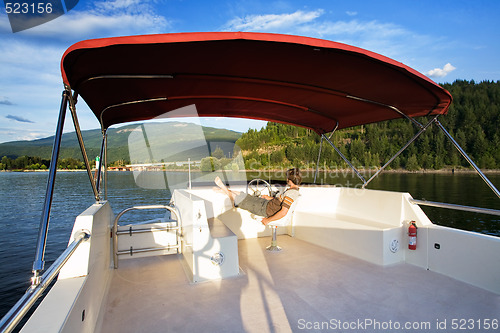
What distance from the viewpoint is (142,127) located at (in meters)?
4.21

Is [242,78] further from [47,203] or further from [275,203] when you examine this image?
[47,203]

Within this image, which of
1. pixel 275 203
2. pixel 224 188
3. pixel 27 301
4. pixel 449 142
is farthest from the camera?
pixel 449 142

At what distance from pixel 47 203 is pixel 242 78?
1.93 meters

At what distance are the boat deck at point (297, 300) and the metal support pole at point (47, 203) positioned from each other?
1044mm

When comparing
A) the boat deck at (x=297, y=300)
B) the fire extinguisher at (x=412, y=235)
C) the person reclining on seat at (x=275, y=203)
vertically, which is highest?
the person reclining on seat at (x=275, y=203)

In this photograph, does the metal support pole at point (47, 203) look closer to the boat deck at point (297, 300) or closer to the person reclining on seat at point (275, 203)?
the boat deck at point (297, 300)

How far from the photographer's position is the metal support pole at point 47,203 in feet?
3.87

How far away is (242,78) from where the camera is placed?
9.16 feet

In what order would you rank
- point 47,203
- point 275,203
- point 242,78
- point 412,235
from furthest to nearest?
1. point 275,203
2. point 412,235
3. point 242,78
4. point 47,203

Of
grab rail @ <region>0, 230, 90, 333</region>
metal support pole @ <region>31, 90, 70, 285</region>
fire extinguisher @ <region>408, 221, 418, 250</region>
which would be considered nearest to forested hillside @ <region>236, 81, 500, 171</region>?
fire extinguisher @ <region>408, 221, 418, 250</region>

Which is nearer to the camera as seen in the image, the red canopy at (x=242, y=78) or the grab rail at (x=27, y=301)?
the grab rail at (x=27, y=301)

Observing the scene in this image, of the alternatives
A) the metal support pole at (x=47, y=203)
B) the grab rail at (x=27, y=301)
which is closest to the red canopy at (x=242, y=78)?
the metal support pole at (x=47, y=203)

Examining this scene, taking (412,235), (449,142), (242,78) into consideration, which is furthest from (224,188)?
(449,142)

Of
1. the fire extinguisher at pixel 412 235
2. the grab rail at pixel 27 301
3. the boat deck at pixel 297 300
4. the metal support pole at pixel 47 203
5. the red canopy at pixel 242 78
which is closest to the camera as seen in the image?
the grab rail at pixel 27 301
